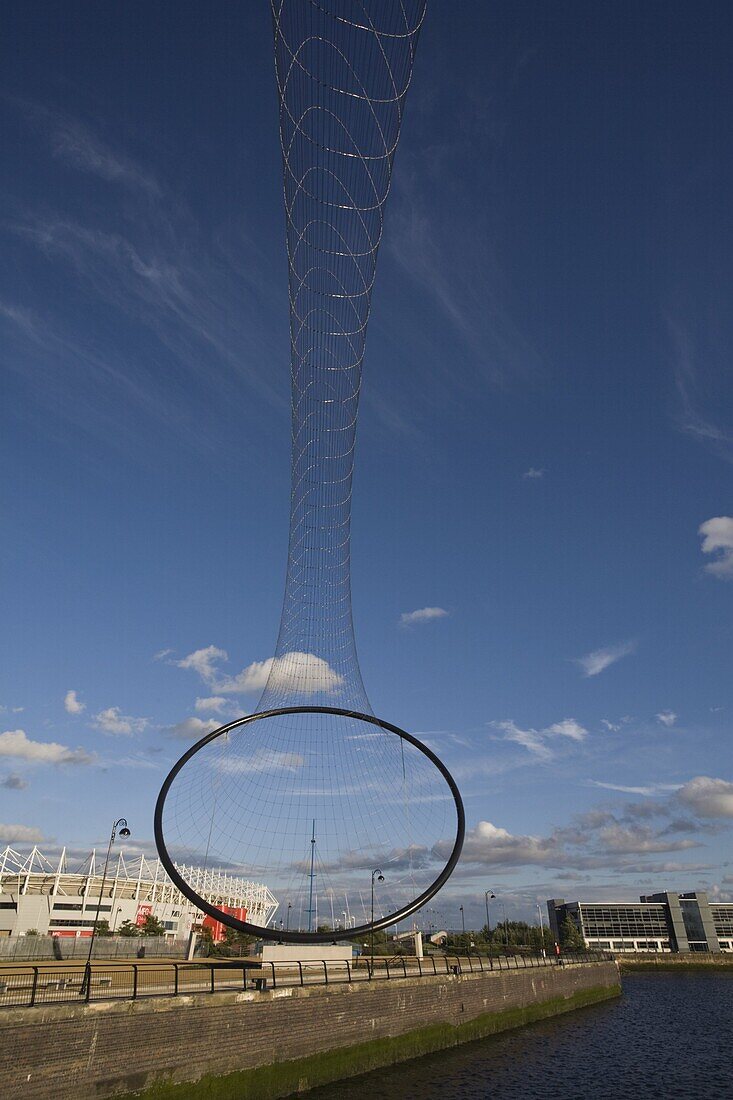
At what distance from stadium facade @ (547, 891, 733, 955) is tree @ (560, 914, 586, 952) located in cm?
144

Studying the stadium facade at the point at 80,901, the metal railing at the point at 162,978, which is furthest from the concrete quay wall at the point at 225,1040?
the stadium facade at the point at 80,901

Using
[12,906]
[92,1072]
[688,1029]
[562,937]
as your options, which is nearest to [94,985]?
[92,1072]

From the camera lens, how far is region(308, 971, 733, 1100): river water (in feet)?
92.3

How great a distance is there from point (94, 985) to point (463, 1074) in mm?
19023

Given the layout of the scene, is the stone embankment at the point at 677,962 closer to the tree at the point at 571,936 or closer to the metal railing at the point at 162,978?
the tree at the point at 571,936

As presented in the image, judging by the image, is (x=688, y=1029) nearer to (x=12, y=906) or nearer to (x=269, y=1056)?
(x=269, y=1056)

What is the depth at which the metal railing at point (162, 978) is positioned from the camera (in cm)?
2161

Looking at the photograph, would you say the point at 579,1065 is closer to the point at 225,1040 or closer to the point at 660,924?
the point at 225,1040

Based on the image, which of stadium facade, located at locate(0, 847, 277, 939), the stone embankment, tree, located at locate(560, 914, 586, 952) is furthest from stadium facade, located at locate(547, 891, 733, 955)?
stadium facade, located at locate(0, 847, 277, 939)

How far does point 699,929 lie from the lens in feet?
443

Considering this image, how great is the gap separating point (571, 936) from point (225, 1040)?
134m

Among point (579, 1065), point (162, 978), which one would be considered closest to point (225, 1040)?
point (162, 978)

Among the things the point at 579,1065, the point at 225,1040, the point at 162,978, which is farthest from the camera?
the point at 579,1065

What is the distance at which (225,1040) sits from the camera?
910 inches
